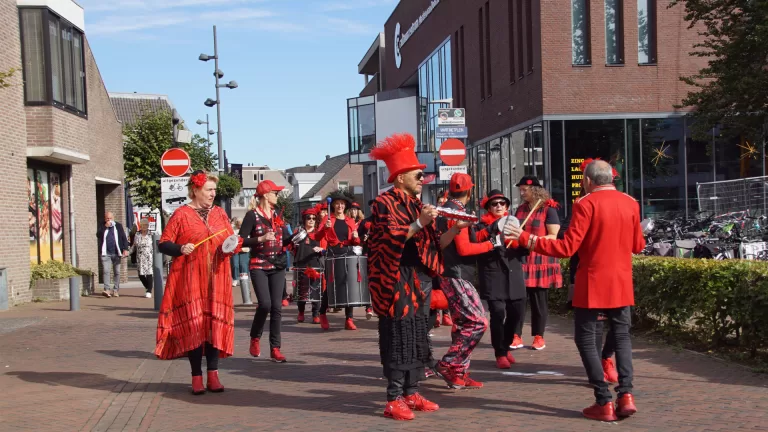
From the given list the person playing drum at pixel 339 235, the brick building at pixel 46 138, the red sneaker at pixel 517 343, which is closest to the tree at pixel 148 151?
the brick building at pixel 46 138

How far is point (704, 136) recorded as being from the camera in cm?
2180

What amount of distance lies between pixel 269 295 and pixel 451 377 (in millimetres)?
2534

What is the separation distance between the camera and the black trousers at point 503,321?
835 centimetres

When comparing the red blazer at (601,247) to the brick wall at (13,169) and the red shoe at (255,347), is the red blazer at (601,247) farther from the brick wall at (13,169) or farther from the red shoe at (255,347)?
the brick wall at (13,169)

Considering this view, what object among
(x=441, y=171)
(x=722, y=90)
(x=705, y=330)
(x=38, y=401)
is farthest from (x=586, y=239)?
(x=722, y=90)

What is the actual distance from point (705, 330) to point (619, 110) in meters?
18.8

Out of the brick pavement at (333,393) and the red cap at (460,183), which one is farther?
the red cap at (460,183)

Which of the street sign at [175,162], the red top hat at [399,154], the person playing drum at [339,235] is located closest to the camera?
the red top hat at [399,154]

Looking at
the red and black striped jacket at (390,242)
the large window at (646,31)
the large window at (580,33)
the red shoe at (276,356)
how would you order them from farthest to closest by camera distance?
1. the large window at (580,33)
2. the large window at (646,31)
3. the red shoe at (276,356)
4. the red and black striped jacket at (390,242)

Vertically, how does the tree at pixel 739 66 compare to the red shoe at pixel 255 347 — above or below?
above

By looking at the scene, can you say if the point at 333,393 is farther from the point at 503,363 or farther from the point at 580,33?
the point at 580,33

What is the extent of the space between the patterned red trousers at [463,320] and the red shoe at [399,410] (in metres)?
1.02

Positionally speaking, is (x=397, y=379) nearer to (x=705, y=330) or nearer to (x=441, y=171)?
(x=705, y=330)

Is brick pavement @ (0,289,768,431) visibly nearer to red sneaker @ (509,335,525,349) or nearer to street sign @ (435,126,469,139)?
red sneaker @ (509,335,525,349)
